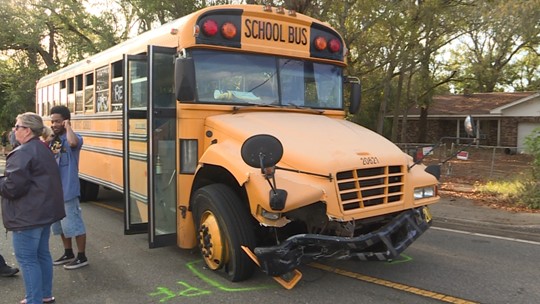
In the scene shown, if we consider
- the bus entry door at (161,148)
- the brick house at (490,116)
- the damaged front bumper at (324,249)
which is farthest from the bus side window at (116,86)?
the brick house at (490,116)

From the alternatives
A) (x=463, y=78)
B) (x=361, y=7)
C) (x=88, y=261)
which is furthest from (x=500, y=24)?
(x=463, y=78)

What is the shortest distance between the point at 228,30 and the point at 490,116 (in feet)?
96.5

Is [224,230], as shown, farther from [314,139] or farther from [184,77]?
[184,77]

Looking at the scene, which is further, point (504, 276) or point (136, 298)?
point (504, 276)

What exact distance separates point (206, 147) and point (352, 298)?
2130mm

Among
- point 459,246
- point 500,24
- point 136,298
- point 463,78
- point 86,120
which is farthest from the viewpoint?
point 463,78

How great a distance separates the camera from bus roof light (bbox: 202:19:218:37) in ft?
16.6

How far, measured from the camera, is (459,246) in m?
6.24

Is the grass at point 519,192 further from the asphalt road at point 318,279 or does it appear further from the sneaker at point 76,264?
the sneaker at point 76,264

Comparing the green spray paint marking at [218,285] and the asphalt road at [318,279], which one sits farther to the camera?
the green spray paint marking at [218,285]

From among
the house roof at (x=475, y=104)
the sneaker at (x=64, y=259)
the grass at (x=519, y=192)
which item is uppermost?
the house roof at (x=475, y=104)

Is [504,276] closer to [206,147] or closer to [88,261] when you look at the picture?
[206,147]

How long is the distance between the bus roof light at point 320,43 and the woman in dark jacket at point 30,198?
3272 millimetres

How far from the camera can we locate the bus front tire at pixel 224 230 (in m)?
4.34
